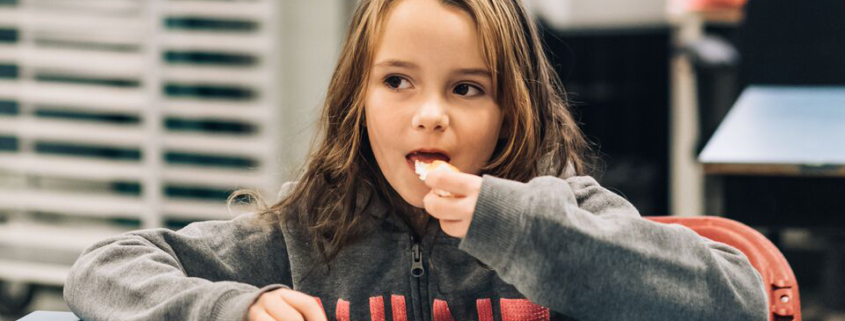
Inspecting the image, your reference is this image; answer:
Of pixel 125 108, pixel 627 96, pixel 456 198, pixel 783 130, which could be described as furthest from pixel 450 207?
Result: pixel 627 96

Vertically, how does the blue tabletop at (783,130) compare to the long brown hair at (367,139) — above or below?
below

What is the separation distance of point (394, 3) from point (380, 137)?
17 cm

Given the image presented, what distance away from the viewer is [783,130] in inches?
83.1

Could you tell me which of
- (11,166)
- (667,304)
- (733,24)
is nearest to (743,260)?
(667,304)

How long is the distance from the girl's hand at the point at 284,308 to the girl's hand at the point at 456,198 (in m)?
0.16

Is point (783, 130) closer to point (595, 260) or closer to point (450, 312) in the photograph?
point (450, 312)

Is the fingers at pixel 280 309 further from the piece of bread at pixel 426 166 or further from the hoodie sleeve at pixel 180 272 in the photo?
the piece of bread at pixel 426 166

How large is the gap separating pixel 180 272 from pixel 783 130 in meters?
1.66

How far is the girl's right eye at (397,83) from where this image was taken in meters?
1.02

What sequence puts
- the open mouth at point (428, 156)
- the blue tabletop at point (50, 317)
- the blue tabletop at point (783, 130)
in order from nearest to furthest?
the blue tabletop at point (50, 317) < the open mouth at point (428, 156) < the blue tabletop at point (783, 130)

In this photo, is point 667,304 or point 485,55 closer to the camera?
point 667,304

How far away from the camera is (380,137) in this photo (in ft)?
3.43

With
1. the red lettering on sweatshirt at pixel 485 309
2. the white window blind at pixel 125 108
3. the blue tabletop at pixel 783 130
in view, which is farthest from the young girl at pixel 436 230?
the white window blind at pixel 125 108

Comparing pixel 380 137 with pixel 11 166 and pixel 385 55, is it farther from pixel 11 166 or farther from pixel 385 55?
pixel 11 166
